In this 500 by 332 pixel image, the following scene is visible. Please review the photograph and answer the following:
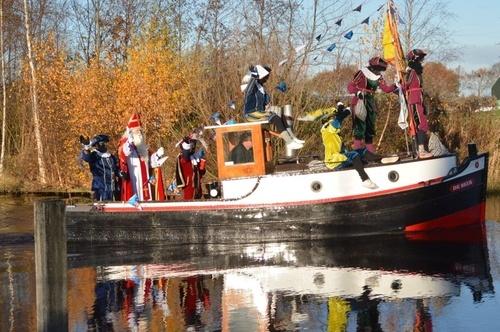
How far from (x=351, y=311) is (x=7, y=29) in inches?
1526

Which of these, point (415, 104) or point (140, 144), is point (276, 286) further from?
point (140, 144)

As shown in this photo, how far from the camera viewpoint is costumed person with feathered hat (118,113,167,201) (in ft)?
59.9

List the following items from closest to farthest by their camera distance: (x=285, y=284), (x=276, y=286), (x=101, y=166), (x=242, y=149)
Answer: (x=276, y=286), (x=285, y=284), (x=242, y=149), (x=101, y=166)

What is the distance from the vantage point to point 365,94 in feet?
60.2

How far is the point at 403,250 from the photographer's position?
15297 mm

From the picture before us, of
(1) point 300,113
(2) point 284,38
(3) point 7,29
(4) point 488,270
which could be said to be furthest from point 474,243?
(3) point 7,29

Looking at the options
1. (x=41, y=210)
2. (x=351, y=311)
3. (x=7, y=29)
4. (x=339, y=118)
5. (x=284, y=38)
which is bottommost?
(x=351, y=311)

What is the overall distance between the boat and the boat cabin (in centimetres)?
2

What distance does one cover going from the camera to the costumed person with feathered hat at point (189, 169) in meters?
18.8

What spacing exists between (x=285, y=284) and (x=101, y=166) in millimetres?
6701

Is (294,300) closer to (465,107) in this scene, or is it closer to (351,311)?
(351,311)

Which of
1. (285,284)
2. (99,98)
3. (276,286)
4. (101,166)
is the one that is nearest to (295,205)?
(101,166)

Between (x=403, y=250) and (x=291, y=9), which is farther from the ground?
(x=291, y=9)

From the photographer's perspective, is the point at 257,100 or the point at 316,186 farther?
the point at 257,100
